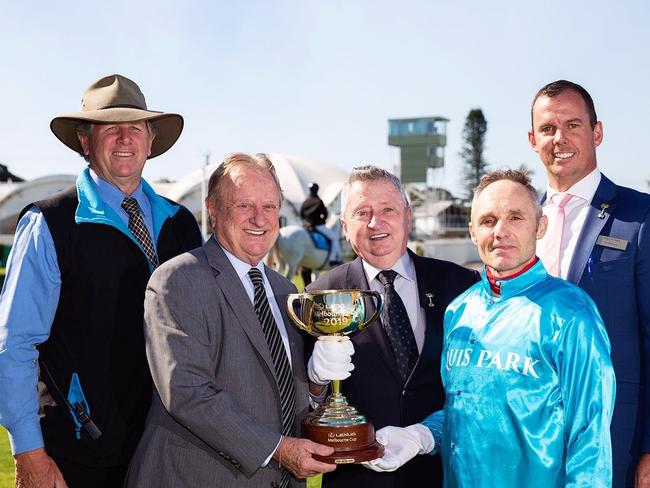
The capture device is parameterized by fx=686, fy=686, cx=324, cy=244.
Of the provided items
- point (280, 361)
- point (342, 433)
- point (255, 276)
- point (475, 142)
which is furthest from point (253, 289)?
point (475, 142)

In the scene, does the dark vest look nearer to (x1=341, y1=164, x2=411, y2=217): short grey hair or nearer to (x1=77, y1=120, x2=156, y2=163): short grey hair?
(x1=77, y1=120, x2=156, y2=163): short grey hair

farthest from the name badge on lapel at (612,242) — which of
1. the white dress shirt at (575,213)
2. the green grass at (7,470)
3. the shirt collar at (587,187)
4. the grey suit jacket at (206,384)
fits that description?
the green grass at (7,470)

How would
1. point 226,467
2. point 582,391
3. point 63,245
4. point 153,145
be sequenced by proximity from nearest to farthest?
point 582,391, point 226,467, point 63,245, point 153,145

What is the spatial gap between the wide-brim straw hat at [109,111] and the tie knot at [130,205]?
35 cm

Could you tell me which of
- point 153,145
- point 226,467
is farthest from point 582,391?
point 153,145

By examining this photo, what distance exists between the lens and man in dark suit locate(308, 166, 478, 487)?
2.81 meters

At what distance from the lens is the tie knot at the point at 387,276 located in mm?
2992

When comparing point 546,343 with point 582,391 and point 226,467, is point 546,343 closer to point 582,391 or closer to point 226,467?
point 582,391

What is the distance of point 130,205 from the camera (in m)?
3.04

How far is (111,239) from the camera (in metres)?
2.83

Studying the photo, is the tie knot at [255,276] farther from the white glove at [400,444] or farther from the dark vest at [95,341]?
the white glove at [400,444]

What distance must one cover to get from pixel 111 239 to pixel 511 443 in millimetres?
1739

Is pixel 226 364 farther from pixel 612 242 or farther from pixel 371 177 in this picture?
pixel 612 242

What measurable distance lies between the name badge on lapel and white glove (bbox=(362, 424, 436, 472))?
1.06 m
